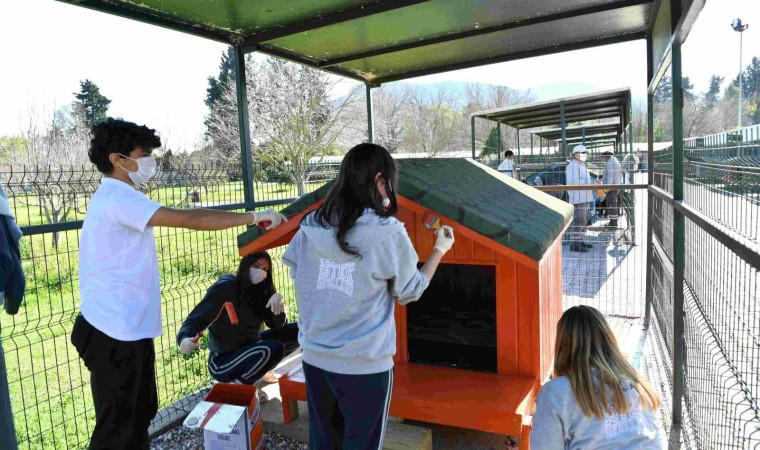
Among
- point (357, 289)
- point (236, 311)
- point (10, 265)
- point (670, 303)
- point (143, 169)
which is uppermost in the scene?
point (143, 169)

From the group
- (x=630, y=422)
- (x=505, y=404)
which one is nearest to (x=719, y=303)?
(x=630, y=422)

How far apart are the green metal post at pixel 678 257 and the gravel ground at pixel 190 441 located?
8.01 ft

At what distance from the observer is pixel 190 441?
363 centimetres

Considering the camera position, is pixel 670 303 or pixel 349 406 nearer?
pixel 349 406

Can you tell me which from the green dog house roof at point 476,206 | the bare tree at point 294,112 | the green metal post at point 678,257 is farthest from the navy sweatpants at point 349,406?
the bare tree at point 294,112

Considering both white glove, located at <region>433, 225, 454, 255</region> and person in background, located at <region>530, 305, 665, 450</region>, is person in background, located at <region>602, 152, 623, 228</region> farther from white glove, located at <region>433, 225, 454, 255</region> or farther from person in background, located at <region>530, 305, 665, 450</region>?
A: person in background, located at <region>530, 305, 665, 450</region>

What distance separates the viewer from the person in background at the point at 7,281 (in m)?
2.35

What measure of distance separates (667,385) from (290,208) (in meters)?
3.34

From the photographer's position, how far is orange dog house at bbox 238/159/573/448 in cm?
279

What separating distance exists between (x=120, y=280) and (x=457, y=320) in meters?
2.13

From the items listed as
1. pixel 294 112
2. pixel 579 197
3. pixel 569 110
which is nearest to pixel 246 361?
pixel 579 197

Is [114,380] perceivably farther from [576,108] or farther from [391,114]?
[391,114]

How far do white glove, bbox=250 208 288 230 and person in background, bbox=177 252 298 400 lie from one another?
2.31 ft

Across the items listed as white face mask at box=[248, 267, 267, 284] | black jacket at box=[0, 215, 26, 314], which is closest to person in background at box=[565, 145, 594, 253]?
white face mask at box=[248, 267, 267, 284]
